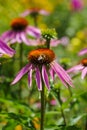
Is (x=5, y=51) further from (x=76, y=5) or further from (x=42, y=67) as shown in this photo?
(x=76, y=5)

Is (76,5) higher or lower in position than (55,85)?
higher

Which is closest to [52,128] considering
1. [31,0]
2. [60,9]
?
[31,0]

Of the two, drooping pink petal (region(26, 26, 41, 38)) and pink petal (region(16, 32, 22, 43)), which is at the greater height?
drooping pink petal (region(26, 26, 41, 38))

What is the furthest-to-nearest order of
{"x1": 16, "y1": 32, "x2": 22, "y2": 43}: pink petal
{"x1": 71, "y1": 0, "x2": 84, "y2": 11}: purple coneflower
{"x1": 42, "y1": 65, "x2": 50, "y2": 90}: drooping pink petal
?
{"x1": 71, "y1": 0, "x2": 84, "y2": 11}: purple coneflower < {"x1": 16, "y1": 32, "x2": 22, "y2": 43}: pink petal < {"x1": 42, "y1": 65, "x2": 50, "y2": 90}: drooping pink petal

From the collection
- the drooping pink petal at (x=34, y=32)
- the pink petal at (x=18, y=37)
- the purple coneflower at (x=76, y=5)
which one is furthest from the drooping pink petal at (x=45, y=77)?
the purple coneflower at (x=76, y=5)

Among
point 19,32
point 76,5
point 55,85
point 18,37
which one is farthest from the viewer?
point 76,5

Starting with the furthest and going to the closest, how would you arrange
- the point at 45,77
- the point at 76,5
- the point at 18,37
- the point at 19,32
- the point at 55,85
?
1. the point at 76,5
2. the point at 19,32
3. the point at 18,37
4. the point at 55,85
5. the point at 45,77

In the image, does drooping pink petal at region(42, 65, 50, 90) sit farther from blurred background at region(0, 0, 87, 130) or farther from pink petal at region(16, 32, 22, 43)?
pink petal at region(16, 32, 22, 43)

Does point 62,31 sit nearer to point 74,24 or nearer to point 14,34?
point 74,24

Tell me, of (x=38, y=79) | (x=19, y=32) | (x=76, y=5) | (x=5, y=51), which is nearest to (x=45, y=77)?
(x=38, y=79)

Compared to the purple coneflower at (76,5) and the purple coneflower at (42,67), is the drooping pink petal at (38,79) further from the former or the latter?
the purple coneflower at (76,5)

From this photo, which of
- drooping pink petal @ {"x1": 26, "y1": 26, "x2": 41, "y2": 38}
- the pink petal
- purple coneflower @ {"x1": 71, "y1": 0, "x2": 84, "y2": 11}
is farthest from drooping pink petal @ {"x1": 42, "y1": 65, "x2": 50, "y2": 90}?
purple coneflower @ {"x1": 71, "y1": 0, "x2": 84, "y2": 11}
